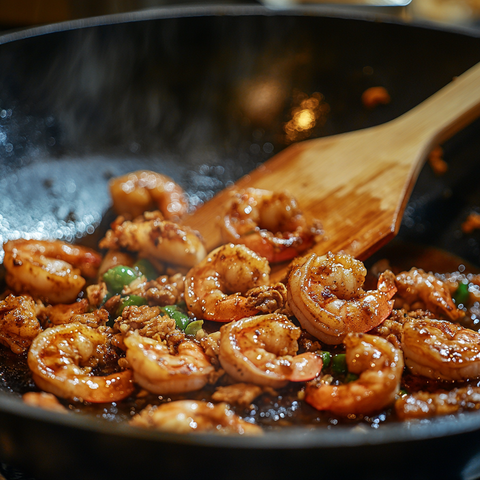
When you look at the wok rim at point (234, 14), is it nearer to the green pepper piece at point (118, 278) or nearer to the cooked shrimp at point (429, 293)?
the green pepper piece at point (118, 278)

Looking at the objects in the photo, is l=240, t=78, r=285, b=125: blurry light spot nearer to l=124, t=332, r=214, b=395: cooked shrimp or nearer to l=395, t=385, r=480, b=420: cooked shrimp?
l=124, t=332, r=214, b=395: cooked shrimp

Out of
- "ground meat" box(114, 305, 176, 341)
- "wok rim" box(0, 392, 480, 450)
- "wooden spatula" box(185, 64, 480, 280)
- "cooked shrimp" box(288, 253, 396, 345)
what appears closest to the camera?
"wok rim" box(0, 392, 480, 450)

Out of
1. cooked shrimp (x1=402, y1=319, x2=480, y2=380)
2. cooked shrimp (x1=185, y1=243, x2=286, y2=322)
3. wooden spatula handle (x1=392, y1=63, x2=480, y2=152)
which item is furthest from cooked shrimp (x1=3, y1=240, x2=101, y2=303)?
wooden spatula handle (x1=392, y1=63, x2=480, y2=152)

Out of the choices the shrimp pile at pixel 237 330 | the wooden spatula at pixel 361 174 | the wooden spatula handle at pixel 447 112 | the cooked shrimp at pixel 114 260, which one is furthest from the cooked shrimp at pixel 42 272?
the wooden spatula handle at pixel 447 112

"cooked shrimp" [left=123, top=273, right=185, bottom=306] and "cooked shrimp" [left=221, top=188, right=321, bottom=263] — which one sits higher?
"cooked shrimp" [left=221, top=188, right=321, bottom=263]

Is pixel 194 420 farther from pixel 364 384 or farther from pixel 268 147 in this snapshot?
pixel 268 147

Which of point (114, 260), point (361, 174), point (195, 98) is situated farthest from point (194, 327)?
point (195, 98)
